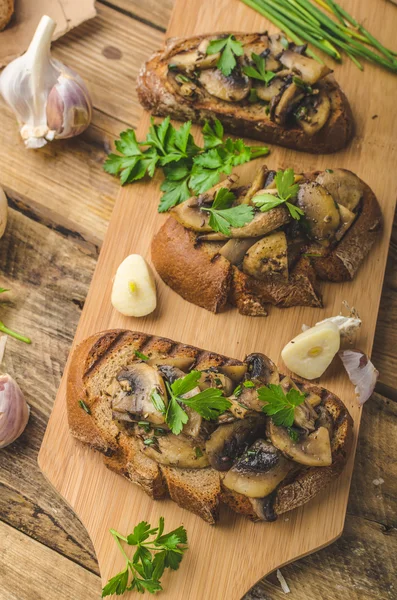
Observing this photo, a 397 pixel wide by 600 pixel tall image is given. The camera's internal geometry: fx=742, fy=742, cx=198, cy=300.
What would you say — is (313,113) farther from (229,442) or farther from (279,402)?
(229,442)

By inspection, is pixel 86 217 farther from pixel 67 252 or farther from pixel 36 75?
pixel 36 75

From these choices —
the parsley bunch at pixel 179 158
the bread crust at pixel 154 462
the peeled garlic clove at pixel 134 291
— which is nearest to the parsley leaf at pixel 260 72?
the parsley bunch at pixel 179 158

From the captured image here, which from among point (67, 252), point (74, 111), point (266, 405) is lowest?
point (67, 252)

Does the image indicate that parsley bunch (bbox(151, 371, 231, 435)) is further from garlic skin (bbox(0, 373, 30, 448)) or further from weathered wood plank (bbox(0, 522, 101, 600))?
weathered wood plank (bbox(0, 522, 101, 600))

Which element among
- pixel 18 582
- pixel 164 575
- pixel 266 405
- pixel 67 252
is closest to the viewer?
pixel 266 405

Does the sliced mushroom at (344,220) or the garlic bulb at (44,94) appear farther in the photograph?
the garlic bulb at (44,94)

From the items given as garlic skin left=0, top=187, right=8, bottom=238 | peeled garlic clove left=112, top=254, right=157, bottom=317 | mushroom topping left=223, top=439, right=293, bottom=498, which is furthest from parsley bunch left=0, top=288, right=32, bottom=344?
mushroom topping left=223, top=439, right=293, bottom=498

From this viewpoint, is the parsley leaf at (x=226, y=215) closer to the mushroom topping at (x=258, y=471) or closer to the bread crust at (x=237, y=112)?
the bread crust at (x=237, y=112)

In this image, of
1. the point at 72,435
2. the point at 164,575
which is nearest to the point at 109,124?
the point at 72,435
